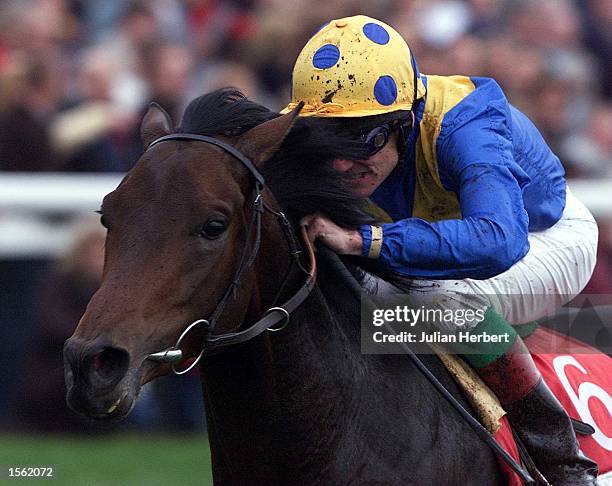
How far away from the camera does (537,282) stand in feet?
12.1

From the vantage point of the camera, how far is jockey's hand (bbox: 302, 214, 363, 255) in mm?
3152

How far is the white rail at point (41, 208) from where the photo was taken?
706cm

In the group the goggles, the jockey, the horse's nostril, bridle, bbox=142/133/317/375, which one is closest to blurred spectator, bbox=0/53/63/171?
the jockey

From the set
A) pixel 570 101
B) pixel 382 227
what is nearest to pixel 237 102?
pixel 382 227

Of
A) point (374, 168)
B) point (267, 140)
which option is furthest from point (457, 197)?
point (267, 140)

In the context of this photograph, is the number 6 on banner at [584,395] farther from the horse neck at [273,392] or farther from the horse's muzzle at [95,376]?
the horse's muzzle at [95,376]

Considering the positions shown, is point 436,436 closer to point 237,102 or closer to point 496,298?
point 496,298

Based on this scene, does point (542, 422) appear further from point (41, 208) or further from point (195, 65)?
point (195, 65)

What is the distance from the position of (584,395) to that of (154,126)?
1566 millimetres

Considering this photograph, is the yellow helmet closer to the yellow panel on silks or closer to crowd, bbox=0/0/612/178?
the yellow panel on silks

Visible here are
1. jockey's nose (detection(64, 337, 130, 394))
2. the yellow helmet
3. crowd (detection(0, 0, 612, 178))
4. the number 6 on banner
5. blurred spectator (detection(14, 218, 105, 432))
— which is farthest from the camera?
crowd (detection(0, 0, 612, 178))

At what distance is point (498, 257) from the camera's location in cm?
315

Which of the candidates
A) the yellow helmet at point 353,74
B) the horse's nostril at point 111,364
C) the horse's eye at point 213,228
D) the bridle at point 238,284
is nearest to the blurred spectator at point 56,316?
the yellow helmet at point 353,74

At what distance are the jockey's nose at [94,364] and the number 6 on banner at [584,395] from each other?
1.59 metres
